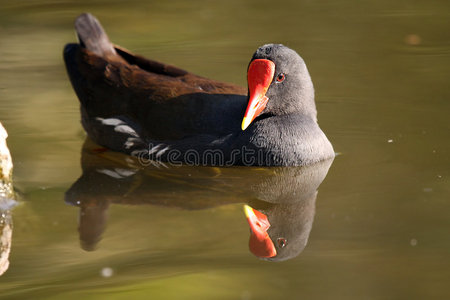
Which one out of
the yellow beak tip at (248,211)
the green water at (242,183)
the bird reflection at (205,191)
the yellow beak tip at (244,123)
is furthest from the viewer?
the yellow beak tip at (244,123)

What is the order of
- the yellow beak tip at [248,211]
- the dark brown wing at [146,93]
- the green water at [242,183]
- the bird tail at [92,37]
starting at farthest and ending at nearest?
the bird tail at [92,37]
the dark brown wing at [146,93]
the yellow beak tip at [248,211]
the green water at [242,183]

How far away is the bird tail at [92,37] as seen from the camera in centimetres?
624

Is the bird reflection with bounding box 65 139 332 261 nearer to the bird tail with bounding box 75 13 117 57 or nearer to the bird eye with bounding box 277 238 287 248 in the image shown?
the bird eye with bounding box 277 238 287 248

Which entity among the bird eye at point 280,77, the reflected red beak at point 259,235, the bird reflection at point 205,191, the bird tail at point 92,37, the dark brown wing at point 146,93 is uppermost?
the bird eye at point 280,77

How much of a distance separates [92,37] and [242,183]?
2.08 metres

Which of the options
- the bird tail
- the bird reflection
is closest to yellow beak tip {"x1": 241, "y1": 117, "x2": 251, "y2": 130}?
the bird reflection

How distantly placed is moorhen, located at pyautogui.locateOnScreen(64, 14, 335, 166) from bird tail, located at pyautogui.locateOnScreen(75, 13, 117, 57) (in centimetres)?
35

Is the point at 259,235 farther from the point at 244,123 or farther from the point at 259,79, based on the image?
the point at 259,79

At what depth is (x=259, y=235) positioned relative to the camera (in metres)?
4.27

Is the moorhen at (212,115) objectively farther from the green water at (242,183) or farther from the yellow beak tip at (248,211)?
the yellow beak tip at (248,211)

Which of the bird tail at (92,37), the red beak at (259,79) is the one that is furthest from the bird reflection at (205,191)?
the bird tail at (92,37)

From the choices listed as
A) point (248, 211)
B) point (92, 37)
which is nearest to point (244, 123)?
point (248, 211)

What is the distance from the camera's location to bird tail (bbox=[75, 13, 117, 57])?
20.5 feet

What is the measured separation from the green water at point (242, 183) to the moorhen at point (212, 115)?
151 millimetres
